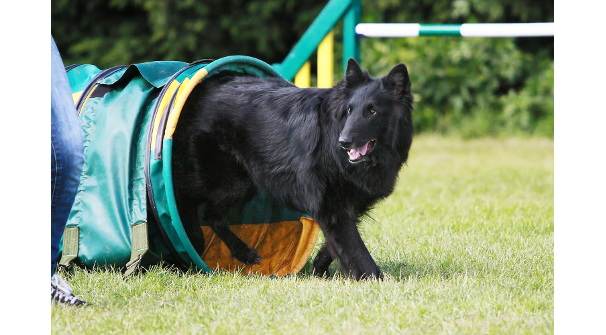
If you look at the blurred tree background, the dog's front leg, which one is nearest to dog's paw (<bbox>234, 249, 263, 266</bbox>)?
the dog's front leg

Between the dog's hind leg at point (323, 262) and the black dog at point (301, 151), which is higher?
the black dog at point (301, 151)

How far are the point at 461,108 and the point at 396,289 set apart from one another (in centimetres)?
987

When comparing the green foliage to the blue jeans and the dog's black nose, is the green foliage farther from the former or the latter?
the blue jeans

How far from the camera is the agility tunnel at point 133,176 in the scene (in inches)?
143

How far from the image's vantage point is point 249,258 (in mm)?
4078

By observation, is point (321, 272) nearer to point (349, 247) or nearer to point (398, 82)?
point (349, 247)

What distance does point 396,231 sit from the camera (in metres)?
5.07

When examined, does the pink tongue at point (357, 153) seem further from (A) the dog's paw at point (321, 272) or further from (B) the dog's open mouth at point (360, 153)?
(A) the dog's paw at point (321, 272)

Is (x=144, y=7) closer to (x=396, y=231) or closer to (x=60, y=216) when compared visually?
(x=396, y=231)

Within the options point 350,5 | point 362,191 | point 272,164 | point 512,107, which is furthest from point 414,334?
point 512,107

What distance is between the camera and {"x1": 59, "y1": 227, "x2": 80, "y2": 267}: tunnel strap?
372 centimetres

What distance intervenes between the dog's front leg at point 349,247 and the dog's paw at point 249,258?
0.58 meters

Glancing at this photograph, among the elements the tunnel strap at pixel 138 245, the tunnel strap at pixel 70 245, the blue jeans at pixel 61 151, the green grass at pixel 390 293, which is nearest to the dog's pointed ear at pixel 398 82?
the green grass at pixel 390 293

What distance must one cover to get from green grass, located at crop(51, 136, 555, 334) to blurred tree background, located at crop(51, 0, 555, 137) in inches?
287
